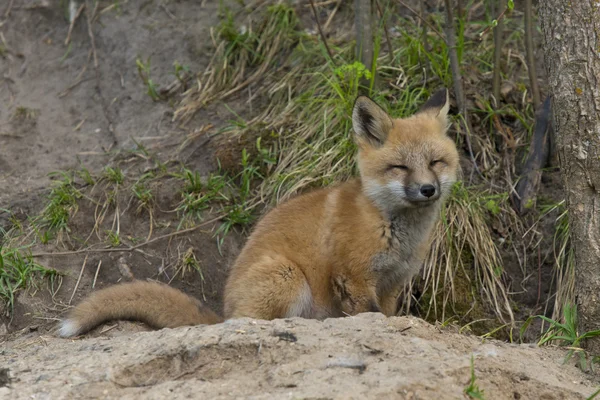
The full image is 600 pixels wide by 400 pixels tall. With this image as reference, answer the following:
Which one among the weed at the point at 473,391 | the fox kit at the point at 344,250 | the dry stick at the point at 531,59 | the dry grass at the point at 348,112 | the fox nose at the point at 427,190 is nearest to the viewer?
the weed at the point at 473,391

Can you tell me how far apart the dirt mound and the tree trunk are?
47 cm

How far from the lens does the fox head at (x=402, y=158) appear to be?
5.14m

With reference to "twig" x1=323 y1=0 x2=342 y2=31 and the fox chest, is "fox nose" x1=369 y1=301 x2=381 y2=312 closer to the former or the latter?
the fox chest

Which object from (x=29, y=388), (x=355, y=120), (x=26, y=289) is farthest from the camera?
(x=26, y=289)

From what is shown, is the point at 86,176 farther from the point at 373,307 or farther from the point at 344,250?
the point at 373,307

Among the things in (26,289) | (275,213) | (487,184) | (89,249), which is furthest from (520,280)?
(26,289)

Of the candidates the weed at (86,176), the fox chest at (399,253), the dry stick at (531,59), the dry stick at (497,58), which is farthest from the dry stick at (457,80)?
the weed at (86,176)

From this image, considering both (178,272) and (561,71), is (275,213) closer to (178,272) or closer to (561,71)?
(178,272)

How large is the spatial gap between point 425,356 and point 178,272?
3.05 meters

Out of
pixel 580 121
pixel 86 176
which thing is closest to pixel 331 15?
pixel 86 176

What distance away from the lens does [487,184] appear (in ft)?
22.0

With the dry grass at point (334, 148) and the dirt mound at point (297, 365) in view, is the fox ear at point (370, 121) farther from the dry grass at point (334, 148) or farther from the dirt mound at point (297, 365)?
the dirt mound at point (297, 365)

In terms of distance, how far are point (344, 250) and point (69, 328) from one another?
76.5 inches

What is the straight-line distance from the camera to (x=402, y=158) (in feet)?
17.3
